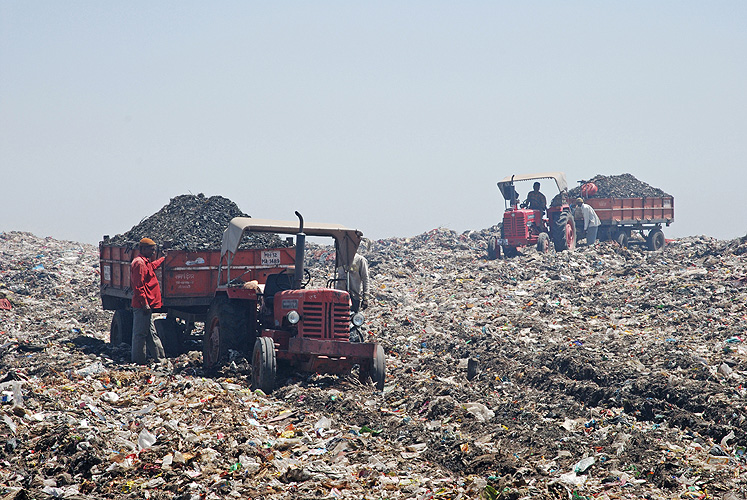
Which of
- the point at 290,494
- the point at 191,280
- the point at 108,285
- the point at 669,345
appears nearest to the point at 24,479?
the point at 290,494

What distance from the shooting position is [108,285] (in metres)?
13.5

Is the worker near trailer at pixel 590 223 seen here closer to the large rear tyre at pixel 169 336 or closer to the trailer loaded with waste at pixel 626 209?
the trailer loaded with waste at pixel 626 209

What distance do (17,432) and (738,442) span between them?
686cm

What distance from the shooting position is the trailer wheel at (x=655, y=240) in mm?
27375

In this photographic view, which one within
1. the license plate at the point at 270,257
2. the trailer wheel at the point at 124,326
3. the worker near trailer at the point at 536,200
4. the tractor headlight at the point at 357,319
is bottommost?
the trailer wheel at the point at 124,326

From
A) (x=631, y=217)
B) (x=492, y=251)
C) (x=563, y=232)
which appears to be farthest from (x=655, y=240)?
(x=492, y=251)

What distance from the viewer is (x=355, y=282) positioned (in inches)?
421

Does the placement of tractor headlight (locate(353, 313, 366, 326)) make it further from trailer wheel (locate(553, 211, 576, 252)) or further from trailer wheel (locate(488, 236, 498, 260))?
trailer wheel (locate(553, 211, 576, 252))

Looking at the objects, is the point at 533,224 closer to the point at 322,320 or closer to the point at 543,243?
the point at 543,243

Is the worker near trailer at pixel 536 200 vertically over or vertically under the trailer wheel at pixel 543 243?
over

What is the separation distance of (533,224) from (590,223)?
93.0 inches

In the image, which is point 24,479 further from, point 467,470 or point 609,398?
point 609,398

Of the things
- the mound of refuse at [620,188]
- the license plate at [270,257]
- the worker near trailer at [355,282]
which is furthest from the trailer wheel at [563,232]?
the worker near trailer at [355,282]

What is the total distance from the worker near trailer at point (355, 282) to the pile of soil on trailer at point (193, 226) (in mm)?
2170
